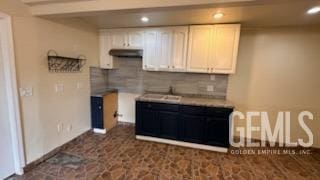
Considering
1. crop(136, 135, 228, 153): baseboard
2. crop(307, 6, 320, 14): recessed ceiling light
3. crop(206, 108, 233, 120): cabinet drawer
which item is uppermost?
crop(307, 6, 320, 14): recessed ceiling light

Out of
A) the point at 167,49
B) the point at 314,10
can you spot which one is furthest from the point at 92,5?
the point at 314,10

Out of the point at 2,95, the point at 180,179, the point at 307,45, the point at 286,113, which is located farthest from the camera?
the point at 286,113

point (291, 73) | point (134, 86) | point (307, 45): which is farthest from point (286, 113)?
point (134, 86)

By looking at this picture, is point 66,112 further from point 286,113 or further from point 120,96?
point 286,113

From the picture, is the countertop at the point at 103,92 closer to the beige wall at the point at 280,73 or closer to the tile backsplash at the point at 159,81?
the tile backsplash at the point at 159,81

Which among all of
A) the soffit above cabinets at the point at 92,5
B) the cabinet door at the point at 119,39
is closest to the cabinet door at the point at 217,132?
the soffit above cabinets at the point at 92,5

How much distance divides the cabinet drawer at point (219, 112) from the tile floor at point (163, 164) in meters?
0.69

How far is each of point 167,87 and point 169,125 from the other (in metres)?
0.93

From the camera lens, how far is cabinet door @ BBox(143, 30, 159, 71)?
3.47 m

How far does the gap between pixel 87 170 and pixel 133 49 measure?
2.33 m

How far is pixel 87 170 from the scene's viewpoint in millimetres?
2510

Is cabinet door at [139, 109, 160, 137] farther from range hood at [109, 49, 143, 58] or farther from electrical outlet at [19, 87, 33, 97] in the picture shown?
electrical outlet at [19, 87, 33, 97]

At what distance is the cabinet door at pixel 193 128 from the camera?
3.15 meters

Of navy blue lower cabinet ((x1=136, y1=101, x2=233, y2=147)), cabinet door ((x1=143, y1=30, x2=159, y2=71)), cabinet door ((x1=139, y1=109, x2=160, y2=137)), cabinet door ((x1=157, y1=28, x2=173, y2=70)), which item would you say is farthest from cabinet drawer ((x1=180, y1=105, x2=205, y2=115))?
cabinet door ((x1=143, y1=30, x2=159, y2=71))
